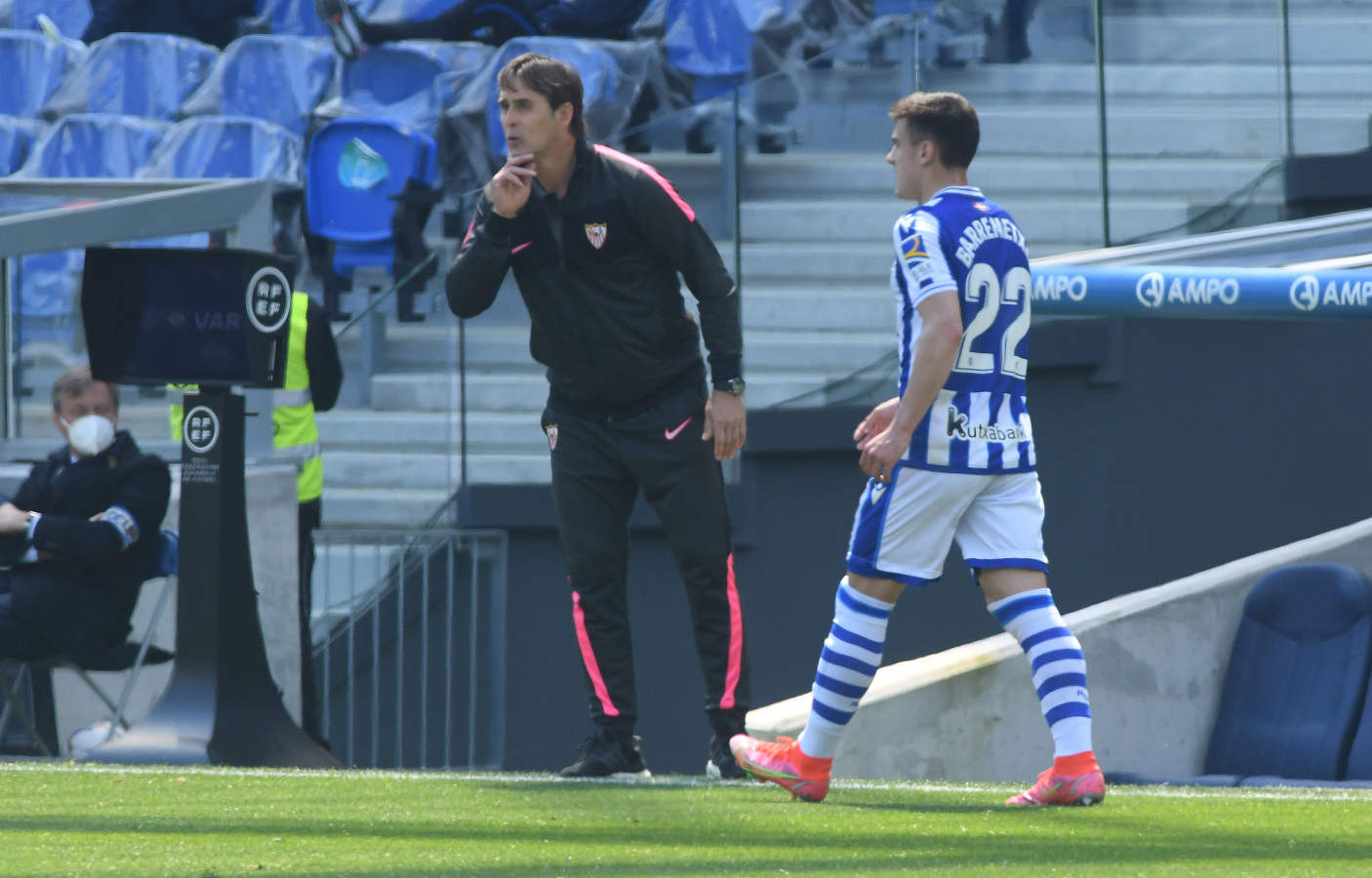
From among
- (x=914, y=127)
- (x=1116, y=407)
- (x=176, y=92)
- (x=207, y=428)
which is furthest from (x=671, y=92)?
(x=914, y=127)

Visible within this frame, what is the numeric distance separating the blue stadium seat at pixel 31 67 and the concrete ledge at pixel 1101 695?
1023cm

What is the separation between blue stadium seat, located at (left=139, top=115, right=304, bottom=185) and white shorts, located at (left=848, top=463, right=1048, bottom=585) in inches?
412

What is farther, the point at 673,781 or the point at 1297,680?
the point at 1297,680

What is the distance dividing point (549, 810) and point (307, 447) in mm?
4040

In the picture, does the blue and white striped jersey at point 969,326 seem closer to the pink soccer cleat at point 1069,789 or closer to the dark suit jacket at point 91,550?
the pink soccer cleat at point 1069,789

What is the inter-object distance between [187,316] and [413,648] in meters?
3.52

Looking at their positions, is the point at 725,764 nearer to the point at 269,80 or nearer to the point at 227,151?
the point at 227,151

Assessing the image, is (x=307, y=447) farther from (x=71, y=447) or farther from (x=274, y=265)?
(x=274, y=265)

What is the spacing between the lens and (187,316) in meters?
6.15

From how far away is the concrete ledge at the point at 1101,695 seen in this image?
24.8ft

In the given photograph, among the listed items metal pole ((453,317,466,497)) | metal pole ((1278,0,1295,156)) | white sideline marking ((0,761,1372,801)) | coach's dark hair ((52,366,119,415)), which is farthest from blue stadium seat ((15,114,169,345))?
white sideline marking ((0,761,1372,801))

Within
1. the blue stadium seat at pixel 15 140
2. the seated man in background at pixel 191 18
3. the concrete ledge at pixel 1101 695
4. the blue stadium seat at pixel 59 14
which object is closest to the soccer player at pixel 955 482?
the concrete ledge at pixel 1101 695

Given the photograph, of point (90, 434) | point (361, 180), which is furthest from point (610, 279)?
point (361, 180)

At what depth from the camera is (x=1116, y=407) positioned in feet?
28.2
